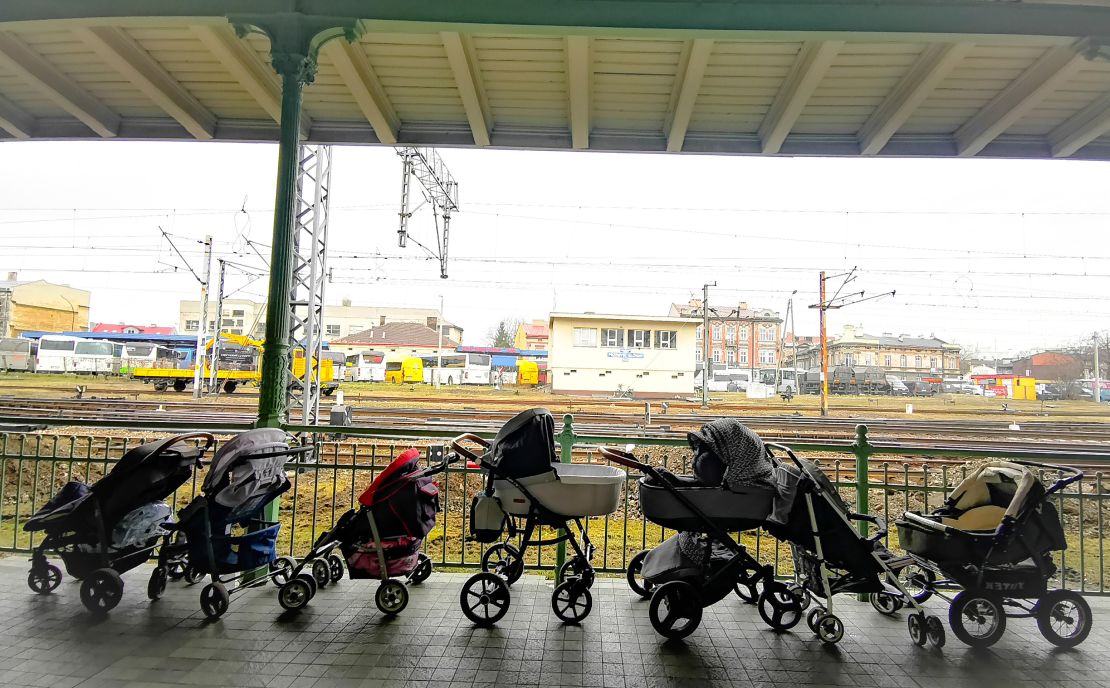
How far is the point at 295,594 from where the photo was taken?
11.9 ft

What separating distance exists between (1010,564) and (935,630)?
617mm

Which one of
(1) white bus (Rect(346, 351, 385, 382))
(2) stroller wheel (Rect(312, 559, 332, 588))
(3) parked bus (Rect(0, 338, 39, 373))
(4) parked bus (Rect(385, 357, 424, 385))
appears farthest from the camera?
(1) white bus (Rect(346, 351, 385, 382))

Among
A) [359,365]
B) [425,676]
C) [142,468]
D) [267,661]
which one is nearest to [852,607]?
[425,676]

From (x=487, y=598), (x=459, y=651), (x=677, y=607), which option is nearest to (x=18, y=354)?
(x=487, y=598)

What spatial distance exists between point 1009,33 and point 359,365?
43.4 m

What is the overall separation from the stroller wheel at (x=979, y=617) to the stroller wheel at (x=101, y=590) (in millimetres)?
5439

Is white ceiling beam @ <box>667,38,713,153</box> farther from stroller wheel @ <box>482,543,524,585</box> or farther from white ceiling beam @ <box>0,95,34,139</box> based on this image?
white ceiling beam @ <box>0,95,34,139</box>

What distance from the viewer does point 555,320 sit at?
31.5 metres

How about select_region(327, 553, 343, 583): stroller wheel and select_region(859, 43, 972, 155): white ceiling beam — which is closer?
select_region(327, 553, 343, 583): stroller wheel

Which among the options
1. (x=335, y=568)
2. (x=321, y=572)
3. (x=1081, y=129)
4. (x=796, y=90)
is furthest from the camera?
(x=1081, y=129)

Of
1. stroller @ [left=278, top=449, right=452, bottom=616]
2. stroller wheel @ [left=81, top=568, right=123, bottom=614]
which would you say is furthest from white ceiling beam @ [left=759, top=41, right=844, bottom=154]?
stroller wheel @ [left=81, top=568, right=123, bottom=614]

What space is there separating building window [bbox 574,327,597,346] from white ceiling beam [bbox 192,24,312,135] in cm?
2678

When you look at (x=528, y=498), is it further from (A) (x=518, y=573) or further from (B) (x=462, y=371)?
(B) (x=462, y=371)

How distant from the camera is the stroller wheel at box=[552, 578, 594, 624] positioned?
3.55 metres
